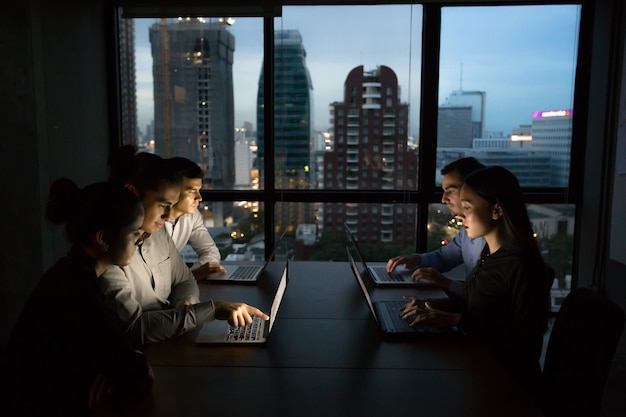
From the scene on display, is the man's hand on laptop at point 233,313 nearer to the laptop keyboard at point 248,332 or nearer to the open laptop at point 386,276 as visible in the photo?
the laptop keyboard at point 248,332

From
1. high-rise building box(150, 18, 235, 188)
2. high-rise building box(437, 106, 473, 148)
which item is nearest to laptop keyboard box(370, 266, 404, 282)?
high-rise building box(437, 106, 473, 148)

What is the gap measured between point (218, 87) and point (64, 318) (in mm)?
2824

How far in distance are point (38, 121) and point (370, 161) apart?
7.39 ft

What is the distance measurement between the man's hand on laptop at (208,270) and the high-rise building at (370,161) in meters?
1.42

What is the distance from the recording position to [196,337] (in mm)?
1896

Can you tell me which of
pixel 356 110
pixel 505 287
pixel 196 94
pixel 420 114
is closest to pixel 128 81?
pixel 196 94

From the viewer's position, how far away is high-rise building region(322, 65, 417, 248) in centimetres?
400

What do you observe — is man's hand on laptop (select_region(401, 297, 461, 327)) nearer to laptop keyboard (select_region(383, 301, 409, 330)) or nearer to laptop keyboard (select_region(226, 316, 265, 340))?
laptop keyboard (select_region(383, 301, 409, 330))

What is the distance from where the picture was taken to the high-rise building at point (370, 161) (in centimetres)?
400

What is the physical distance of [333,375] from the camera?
5.31 ft

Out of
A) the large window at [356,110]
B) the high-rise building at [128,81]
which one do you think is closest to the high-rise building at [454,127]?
the large window at [356,110]

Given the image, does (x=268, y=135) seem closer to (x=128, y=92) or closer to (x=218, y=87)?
(x=218, y=87)

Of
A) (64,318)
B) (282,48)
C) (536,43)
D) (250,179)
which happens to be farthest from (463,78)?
(64,318)

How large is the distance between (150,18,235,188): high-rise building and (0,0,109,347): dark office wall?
18.5 inches
